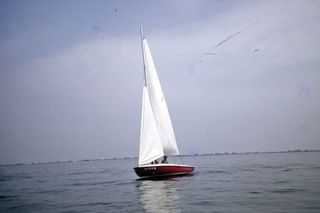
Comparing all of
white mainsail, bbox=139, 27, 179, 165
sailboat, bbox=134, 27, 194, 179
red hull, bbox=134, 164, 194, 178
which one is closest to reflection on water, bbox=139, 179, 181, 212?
red hull, bbox=134, 164, 194, 178

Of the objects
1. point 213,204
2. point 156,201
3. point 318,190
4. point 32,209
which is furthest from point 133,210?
point 318,190

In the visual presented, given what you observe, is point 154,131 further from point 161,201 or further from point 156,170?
point 161,201

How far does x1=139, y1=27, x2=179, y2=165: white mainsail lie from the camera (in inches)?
1211

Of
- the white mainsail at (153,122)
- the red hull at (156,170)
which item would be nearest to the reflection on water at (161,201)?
the red hull at (156,170)

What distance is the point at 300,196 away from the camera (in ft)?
59.2

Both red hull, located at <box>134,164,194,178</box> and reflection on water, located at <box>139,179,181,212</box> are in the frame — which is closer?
reflection on water, located at <box>139,179,181,212</box>

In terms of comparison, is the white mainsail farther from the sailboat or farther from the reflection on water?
the reflection on water

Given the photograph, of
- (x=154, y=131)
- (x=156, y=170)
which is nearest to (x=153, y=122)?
(x=154, y=131)

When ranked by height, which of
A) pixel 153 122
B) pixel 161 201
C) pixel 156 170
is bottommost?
pixel 161 201

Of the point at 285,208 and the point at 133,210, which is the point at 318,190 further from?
the point at 133,210

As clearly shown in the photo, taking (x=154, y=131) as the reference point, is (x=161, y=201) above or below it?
below

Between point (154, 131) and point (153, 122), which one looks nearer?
point (154, 131)

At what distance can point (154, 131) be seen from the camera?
31.6m

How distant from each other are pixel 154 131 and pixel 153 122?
1.06 meters
